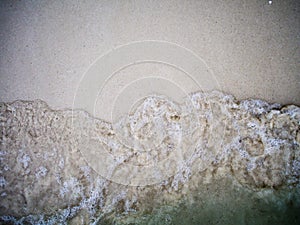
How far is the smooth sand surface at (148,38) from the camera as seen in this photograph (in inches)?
74.4

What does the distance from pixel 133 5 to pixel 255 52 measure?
79 centimetres

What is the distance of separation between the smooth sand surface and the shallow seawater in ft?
0.38

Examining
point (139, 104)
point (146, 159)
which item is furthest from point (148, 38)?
point (146, 159)

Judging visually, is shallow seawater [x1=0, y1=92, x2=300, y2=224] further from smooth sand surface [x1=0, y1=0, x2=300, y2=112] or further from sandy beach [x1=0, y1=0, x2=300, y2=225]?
smooth sand surface [x1=0, y1=0, x2=300, y2=112]

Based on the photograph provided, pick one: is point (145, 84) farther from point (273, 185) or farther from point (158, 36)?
point (273, 185)

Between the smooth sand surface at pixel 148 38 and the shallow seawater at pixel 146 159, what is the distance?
116 millimetres

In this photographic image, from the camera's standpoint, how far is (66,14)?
2.00 meters

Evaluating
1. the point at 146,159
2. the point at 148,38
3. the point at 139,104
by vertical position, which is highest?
the point at 148,38

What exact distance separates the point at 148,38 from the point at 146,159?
0.73 meters

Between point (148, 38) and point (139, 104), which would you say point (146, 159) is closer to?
point (139, 104)

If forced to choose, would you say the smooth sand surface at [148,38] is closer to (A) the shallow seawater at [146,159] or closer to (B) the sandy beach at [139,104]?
(B) the sandy beach at [139,104]

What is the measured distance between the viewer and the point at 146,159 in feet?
6.26

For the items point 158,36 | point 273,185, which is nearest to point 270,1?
point 158,36

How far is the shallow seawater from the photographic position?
1.81 meters
